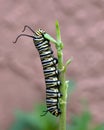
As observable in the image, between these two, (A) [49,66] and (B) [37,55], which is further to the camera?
(B) [37,55]

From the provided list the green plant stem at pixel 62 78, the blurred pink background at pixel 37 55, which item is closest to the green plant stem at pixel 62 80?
the green plant stem at pixel 62 78

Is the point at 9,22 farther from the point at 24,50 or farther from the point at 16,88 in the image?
the point at 16,88

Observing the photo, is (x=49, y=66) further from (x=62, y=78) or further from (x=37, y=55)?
(x=37, y=55)

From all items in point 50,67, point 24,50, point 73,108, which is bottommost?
point 50,67

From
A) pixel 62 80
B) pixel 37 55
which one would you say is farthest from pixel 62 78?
pixel 37 55

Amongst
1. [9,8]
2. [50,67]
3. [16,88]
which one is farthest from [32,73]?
[50,67]

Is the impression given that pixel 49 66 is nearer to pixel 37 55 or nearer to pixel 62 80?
pixel 62 80

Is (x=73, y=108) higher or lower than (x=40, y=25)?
lower

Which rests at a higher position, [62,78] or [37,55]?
[37,55]
